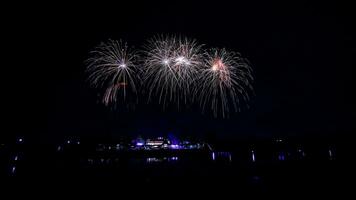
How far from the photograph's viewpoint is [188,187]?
19.5 m

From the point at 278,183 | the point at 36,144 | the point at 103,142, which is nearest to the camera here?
the point at 278,183

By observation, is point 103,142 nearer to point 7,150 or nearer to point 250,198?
point 7,150

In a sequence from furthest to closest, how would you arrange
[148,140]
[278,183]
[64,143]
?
[148,140] → [64,143] → [278,183]

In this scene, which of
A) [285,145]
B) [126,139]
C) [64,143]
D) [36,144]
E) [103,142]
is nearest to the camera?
[36,144]

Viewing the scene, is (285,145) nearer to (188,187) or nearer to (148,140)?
(148,140)

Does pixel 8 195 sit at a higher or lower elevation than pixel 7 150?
→ lower

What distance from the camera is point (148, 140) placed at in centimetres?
11119

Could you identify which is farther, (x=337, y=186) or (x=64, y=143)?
(x=64, y=143)

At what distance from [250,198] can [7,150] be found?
2219 inches

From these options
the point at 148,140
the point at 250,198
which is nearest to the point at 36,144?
the point at 148,140

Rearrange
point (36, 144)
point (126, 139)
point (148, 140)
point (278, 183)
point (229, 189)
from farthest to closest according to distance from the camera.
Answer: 1. point (148, 140)
2. point (126, 139)
3. point (36, 144)
4. point (278, 183)
5. point (229, 189)

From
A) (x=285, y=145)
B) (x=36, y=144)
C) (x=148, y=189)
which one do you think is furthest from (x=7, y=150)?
(x=285, y=145)

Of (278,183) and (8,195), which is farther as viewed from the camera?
(278,183)

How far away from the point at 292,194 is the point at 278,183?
3660 mm
